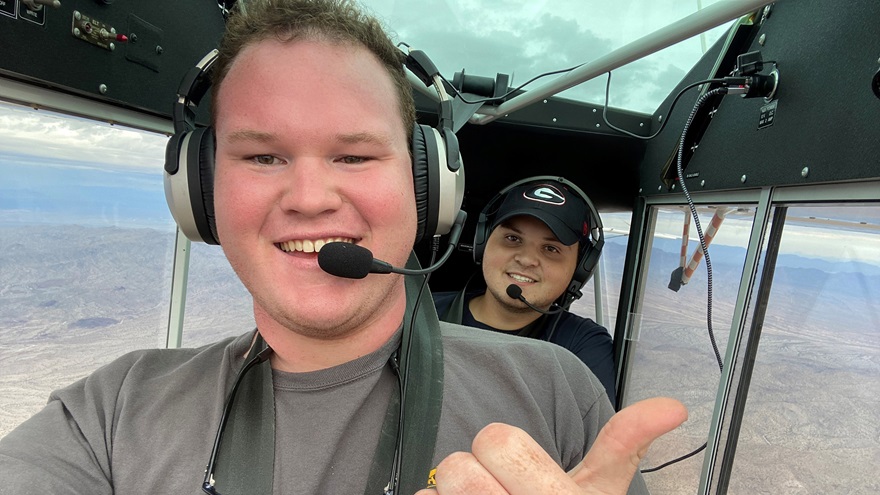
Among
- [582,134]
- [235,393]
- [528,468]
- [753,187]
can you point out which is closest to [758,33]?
[753,187]

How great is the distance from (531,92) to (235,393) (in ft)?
4.15

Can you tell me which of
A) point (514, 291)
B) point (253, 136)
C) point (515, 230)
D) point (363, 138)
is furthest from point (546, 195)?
point (253, 136)

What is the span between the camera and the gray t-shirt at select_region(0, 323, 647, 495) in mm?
779

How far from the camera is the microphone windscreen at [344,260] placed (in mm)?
770

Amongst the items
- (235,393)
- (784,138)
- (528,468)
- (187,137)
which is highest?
(784,138)

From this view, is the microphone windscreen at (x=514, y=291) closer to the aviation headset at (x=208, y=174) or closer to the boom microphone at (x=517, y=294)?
the boom microphone at (x=517, y=294)

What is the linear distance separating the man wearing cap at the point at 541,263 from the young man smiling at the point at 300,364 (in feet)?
3.32

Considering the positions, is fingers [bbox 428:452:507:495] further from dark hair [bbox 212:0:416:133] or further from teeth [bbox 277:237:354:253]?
dark hair [bbox 212:0:416:133]

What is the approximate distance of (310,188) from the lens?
0.82 meters

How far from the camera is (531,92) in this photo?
1.63 metres

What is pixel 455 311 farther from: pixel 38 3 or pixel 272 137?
pixel 38 3

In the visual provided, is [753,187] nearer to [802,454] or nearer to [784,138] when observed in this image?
[784,138]

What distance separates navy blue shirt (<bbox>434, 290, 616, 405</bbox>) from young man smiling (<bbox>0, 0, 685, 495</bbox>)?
0.94m

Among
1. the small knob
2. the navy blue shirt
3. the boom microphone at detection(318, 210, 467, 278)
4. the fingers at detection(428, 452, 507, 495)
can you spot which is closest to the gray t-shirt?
the boom microphone at detection(318, 210, 467, 278)
